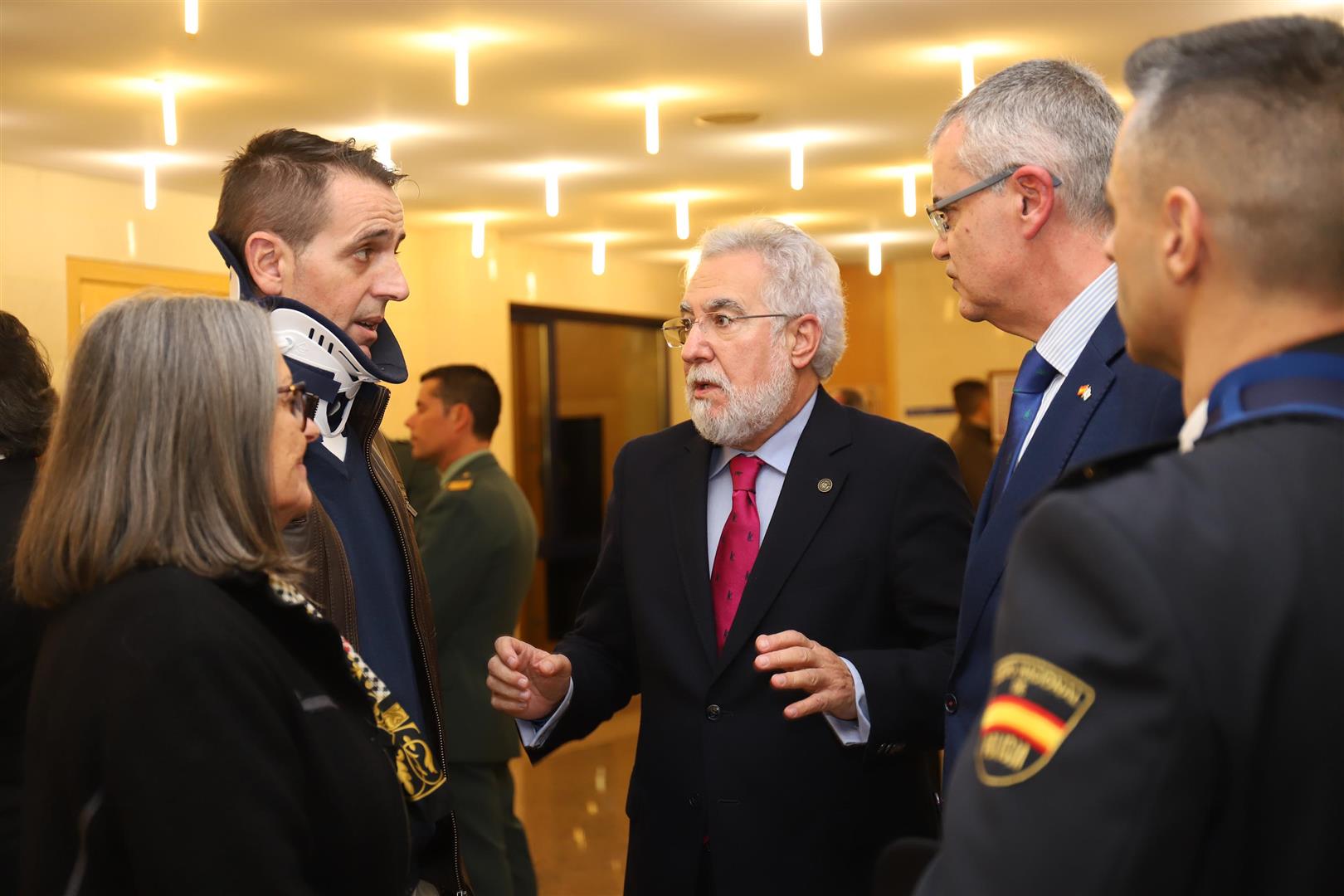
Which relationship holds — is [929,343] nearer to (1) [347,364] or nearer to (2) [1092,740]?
(1) [347,364]

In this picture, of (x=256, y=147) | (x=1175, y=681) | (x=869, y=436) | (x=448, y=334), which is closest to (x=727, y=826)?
(x=869, y=436)

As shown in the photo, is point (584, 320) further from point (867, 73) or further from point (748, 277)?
point (748, 277)

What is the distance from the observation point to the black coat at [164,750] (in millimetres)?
1357

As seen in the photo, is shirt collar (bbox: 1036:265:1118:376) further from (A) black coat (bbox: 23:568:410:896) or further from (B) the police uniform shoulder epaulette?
(A) black coat (bbox: 23:568:410:896)

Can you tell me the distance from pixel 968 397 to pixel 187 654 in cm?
971

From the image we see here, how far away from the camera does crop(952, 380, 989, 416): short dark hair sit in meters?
10.6

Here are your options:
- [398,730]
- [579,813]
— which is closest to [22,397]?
[398,730]

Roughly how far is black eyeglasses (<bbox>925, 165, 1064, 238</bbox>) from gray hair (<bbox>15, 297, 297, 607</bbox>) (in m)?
1.04

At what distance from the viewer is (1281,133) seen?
1030 mm

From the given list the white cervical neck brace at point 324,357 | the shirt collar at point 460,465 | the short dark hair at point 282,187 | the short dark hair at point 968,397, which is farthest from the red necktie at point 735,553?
the short dark hair at point 968,397

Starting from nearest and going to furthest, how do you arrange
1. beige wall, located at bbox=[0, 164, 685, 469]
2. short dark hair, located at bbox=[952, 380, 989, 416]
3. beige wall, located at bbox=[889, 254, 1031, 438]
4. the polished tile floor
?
the polished tile floor, beige wall, located at bbox=[0, 164, 685, 469], short dark hair, located at bbox=[952, 380, 989, 416], beige wall, located at bbox=[889, 254, 1031, 438]

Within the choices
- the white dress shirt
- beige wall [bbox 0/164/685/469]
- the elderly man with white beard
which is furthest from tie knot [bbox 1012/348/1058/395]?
beige wall [bbox 0/164/685/469]

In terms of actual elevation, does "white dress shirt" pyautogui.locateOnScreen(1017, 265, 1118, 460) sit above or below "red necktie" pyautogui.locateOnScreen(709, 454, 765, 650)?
above

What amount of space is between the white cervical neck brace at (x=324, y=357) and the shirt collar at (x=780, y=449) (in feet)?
2.65
